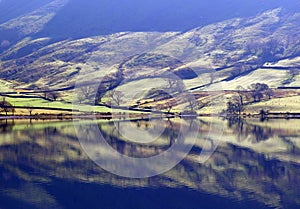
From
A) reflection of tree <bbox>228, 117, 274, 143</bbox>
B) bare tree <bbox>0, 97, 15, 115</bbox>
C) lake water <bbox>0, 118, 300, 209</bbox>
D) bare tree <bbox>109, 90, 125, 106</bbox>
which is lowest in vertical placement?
lake water <bbox>0, 118, 300, 209</bbox>

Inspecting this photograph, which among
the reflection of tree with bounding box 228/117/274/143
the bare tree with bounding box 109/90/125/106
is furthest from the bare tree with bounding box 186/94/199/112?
the reflection of tree with bounding box 228/117/274/143

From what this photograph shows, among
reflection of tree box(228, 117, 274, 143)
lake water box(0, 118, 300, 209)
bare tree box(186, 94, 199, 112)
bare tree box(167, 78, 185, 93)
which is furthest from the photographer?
bare tree box(167, 78, 185, 93)

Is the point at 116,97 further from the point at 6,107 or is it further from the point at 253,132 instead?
the point at 253,132

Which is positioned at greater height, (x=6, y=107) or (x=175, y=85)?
(x=175, y=85)

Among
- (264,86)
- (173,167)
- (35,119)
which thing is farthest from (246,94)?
(173,167)

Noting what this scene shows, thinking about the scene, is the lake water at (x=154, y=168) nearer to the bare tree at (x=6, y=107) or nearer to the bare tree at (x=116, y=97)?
the bare tree at (x=6, y=107)

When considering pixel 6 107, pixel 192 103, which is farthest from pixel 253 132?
pixel 6 107

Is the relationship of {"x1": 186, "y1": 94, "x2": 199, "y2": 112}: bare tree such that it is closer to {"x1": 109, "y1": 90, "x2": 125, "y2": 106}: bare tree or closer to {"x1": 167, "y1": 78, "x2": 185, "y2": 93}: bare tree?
{"x1": 167, "y1": 78, "x2": 185, "y2": 93}: bare tree

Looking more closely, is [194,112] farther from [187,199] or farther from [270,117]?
[187,199]
